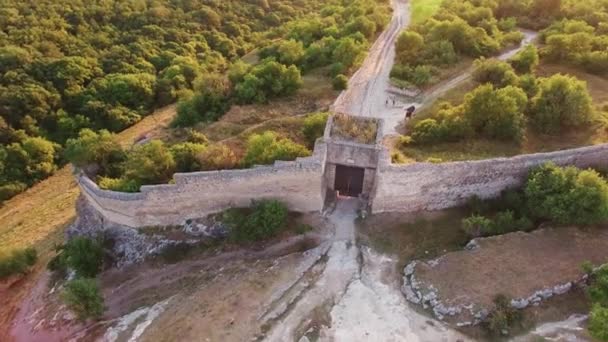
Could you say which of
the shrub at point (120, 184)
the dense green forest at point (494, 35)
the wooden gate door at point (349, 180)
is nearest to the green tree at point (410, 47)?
the dense green forest at point (494, 35)

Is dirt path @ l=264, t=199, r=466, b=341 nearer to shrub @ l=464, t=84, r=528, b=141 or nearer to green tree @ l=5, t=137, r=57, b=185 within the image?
shrub @ l=464, t=84, r=528, b=141

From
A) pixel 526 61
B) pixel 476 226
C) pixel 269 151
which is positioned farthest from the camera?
pixel 526 61

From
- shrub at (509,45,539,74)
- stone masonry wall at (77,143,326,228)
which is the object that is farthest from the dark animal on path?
shrub at (509,45,539,74)

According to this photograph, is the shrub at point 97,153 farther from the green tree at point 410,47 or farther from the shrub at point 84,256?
the green tree at point 410,47

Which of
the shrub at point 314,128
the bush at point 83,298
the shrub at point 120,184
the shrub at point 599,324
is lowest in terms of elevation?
the bush at point 83,298

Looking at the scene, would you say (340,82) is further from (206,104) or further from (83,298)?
(83,298)

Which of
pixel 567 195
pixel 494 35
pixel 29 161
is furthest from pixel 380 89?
pixel 29 161
